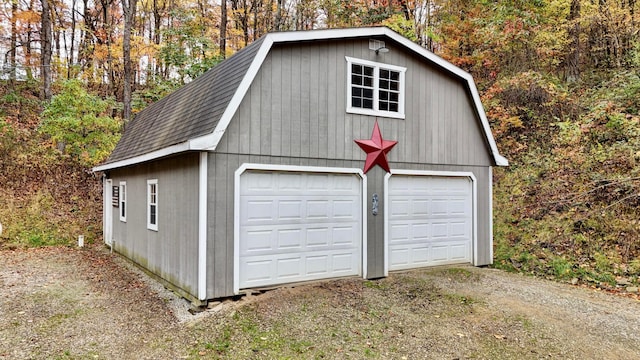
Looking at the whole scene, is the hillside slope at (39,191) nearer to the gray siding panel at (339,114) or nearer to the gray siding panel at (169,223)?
the gray siding panel at (169,223)

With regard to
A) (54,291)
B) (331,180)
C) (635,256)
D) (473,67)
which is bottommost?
(54,291)

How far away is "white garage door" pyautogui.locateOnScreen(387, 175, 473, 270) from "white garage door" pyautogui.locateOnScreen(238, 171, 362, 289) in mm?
918

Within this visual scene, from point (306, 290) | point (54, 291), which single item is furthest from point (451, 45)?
point (54, 291)

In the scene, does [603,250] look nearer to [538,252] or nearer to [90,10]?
[538,252]

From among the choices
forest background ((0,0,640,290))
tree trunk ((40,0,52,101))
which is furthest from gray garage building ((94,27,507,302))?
tree trunk ((40,0,52,101))

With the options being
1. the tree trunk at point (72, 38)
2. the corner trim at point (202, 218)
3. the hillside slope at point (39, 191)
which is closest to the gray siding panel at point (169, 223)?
the corner trim at point (202, 218)

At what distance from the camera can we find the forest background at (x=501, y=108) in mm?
9008

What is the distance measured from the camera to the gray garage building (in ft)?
20.1

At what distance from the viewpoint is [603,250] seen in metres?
8.03

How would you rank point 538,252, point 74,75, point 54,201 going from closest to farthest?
1. point 538,252
2. point 54,201
3. point 74,75

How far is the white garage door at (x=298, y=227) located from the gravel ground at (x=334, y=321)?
1.10 feet

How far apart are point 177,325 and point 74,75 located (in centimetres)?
1827

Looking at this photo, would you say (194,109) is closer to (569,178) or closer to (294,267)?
(294,267)

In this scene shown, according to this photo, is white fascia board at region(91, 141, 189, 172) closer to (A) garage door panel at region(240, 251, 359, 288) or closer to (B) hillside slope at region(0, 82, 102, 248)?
(A) garage door panel at region(240, 251, 359, 288)
